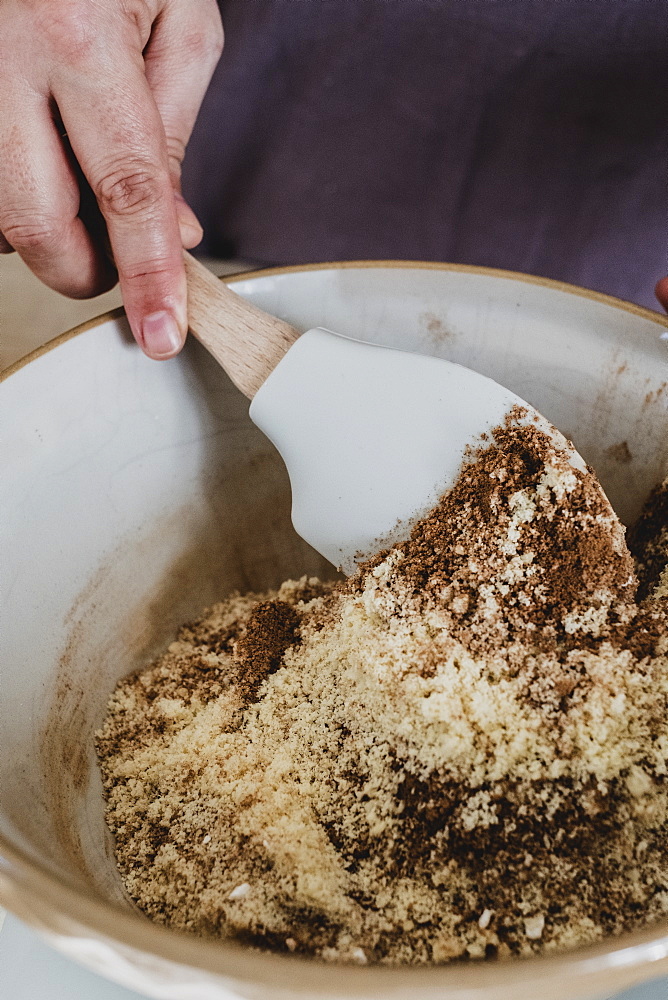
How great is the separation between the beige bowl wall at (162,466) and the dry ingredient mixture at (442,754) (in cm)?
8

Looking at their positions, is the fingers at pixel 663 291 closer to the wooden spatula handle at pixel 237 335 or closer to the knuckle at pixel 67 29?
the wooden spatula handle at pixel 237 335

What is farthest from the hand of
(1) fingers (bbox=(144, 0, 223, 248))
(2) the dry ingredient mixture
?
(2) the dry ingredient mixture

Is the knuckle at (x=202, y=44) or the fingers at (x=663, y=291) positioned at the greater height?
the knuckle at (x=202, y=44)

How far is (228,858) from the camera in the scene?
1.71 ft

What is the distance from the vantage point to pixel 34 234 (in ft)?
2.19

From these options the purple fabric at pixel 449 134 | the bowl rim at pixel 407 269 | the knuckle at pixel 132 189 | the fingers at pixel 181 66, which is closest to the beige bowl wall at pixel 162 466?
the bowl rim at pixel 407 269

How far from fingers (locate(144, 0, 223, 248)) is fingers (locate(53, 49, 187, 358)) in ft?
0.56

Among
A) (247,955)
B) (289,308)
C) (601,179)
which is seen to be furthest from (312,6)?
(247,955)

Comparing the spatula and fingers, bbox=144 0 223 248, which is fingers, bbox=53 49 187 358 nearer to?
the spatula

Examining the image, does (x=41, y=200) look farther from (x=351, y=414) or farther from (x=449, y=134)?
(x=449, y=134)

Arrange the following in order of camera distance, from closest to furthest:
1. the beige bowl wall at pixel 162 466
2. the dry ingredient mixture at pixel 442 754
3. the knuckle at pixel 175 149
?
the dry ingredient mixture at pixel 442 754 < the beige bowl wall at pixel 162 466 < the knuckle at pixel 175 149

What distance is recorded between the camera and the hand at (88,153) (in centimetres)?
62

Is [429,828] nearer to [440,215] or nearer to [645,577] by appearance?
[645,577]

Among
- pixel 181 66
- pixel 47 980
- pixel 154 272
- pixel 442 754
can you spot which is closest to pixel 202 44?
pixel 181 66
